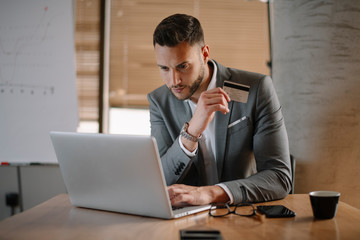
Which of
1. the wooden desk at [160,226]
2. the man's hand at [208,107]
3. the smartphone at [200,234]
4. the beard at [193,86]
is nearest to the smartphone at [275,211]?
the wooden desk at [160,226]

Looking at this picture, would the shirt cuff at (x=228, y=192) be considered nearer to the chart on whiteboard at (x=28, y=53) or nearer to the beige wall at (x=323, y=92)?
the beige wall at (x=323, y=92)

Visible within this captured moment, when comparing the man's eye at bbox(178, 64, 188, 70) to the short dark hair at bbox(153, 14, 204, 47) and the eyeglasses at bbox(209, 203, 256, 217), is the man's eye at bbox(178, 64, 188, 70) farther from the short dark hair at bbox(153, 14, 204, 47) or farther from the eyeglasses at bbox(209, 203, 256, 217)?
the eyeglasses at bbox(209, 203, 256, 217)

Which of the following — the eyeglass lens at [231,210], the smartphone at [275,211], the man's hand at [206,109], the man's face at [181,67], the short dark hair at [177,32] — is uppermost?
the short dark hair at [177,32]

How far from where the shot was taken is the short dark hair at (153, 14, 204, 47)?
1.72 m

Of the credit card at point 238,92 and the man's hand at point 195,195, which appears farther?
the credit card at point 238,92

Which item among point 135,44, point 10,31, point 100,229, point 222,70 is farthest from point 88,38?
point 100,229

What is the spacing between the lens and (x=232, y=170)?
5.89ft

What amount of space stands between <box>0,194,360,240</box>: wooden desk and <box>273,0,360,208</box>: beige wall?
110cm

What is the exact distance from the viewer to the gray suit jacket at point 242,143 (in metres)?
1.47

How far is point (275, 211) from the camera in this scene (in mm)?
1229

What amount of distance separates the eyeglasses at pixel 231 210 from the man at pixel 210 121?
0.10 meters

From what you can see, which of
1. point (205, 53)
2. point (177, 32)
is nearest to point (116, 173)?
point (177, 32)

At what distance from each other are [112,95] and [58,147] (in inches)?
78.7

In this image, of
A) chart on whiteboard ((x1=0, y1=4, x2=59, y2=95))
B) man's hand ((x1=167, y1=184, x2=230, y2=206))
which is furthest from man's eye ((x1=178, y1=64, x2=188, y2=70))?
chart on whiteboard ((x1=0, y1=4, x2=59, y2=95))
